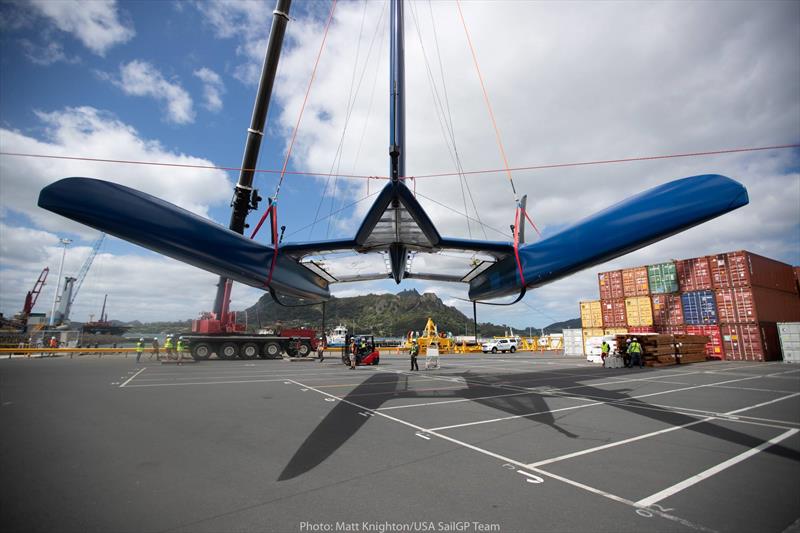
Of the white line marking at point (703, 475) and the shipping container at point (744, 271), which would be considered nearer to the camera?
the white line marking at point (703, 475)

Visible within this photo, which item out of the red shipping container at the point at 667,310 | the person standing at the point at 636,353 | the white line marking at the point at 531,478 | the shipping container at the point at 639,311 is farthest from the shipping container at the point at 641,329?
the white line marking at the point at 531,478

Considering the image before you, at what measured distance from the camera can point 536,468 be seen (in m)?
3.95

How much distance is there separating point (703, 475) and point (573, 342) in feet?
83.3

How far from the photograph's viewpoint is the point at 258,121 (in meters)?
17.2

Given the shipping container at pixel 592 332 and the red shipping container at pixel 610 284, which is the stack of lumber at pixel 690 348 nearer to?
the red shipping container at pixel 610 284

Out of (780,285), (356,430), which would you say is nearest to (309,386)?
(356,430)

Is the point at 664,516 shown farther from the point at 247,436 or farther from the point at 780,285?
the point at 780,285

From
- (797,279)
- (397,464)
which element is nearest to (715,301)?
(797,279)

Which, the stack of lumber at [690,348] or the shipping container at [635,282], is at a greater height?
the shipping container at [635,282]

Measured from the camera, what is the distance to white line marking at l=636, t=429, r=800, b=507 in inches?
125

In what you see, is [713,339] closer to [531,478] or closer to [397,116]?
[531,478]

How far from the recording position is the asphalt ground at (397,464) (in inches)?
113

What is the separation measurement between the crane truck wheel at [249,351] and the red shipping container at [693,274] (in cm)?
2648

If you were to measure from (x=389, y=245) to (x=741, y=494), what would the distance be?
5663 millimetres
